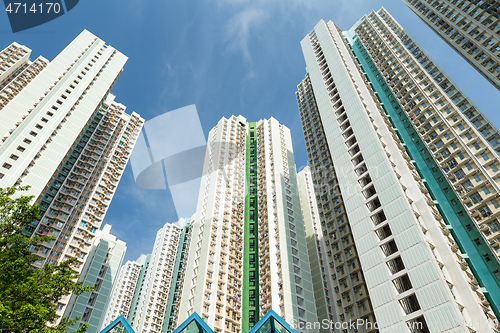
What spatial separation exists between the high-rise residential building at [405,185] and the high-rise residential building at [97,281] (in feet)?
117

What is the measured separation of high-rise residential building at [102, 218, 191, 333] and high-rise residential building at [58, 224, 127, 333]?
47.0 feet

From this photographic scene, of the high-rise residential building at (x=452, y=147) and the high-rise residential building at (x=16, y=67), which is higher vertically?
the high-rise residential building at (x=16, y=67)

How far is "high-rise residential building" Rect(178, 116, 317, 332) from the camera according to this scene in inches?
1746

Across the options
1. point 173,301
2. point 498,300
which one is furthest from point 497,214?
point 173,301

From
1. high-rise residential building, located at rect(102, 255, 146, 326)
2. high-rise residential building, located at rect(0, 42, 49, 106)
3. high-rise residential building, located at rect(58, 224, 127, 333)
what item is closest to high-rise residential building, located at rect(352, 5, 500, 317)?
high-rise residential building, located at rect(58, 224, 127, 333)

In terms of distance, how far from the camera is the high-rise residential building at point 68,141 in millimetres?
40344

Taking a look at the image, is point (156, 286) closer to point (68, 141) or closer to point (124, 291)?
point (124, 291)

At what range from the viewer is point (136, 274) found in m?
92.1

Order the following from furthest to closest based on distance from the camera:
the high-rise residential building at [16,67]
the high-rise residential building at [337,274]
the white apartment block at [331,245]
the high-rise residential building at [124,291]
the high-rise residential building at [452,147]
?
the high-rise residential building at [124,291]
the high-rise residential building at [16,67]
the white apartment block at [331,245]
the high-rise residential building at [337,274]
the high-rise residential building at [452,147]

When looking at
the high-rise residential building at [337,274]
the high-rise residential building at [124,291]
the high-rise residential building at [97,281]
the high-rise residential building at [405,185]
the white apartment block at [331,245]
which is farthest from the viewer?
the high-rise residential building at [124,291]

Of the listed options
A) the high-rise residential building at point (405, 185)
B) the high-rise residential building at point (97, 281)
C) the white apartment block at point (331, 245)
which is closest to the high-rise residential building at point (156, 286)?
the high-rise residential building at point (97, 281)

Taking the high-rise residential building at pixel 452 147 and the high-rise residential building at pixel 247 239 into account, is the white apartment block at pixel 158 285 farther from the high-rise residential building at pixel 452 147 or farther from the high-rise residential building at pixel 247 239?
the high-rise residential building at pixel 452 147

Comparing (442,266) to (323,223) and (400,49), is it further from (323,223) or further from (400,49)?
(400,49)

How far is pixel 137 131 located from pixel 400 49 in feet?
185
